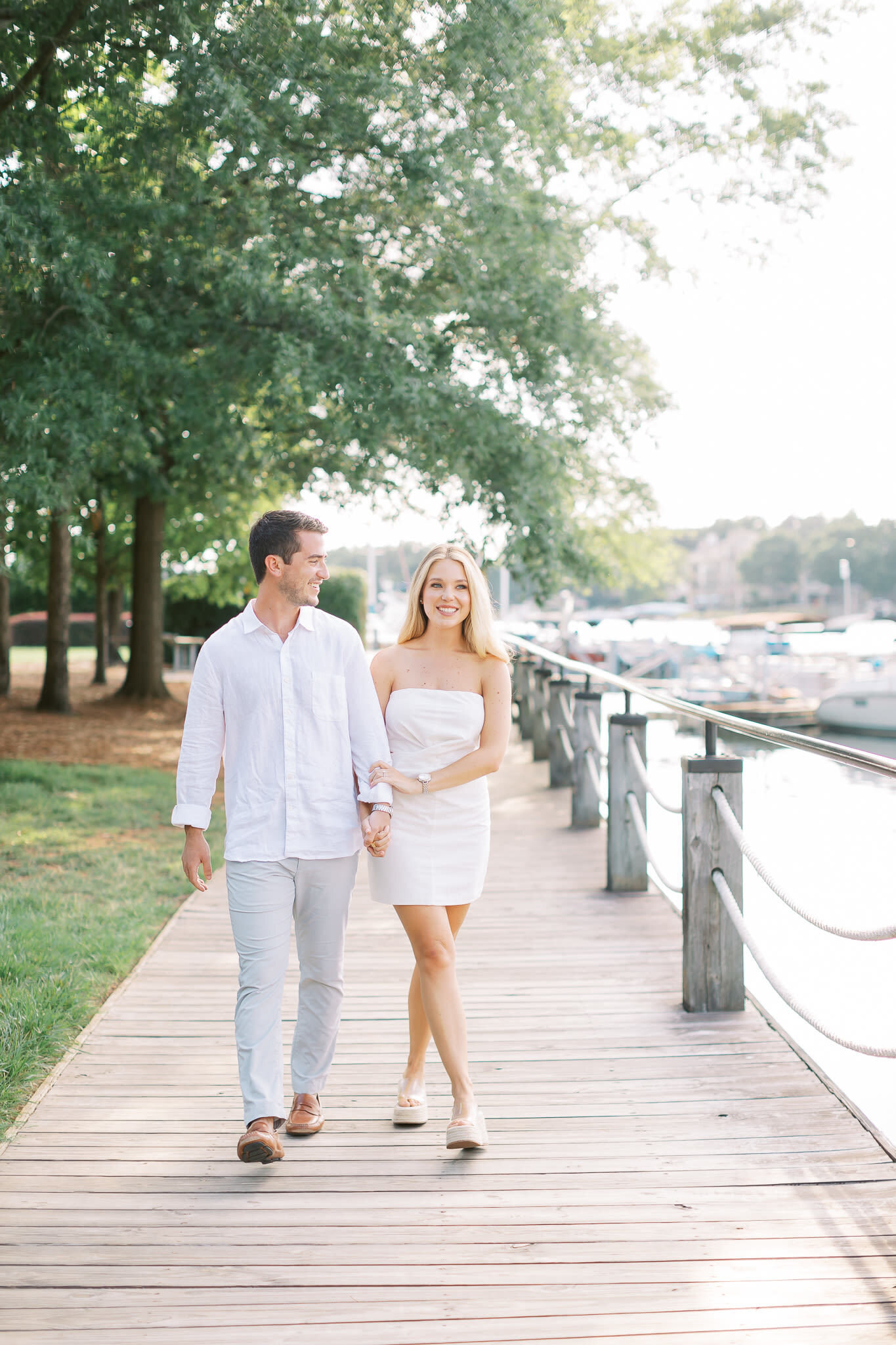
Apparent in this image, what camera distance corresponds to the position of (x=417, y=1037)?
3596 mm

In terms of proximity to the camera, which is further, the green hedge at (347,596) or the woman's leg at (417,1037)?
the green hedge at (347,596)

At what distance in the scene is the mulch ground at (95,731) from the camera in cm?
1294

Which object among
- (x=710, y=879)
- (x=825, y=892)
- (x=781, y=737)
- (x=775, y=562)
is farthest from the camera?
(x=775, y=562)

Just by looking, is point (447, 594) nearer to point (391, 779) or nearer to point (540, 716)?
point (391, 779)

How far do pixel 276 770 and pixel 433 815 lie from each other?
48cm

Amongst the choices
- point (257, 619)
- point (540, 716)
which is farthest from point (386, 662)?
point (540, 716)

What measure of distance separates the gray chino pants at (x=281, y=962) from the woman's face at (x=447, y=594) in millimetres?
756

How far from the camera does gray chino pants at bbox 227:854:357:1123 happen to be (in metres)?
3.24

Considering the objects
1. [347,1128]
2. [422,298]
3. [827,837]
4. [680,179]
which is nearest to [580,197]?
[680,179]

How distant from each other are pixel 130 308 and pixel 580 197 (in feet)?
26.1

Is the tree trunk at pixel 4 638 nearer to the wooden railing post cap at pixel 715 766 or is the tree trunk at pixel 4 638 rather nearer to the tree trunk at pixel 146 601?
the tree trunk at pixel 146 601

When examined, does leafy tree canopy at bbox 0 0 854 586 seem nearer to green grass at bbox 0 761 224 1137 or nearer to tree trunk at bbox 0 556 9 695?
green grass at bbox 0 761 224 1137

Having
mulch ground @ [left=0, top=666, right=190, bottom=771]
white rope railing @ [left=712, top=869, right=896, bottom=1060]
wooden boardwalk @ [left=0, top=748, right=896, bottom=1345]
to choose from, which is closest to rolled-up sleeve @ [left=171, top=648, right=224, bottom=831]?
wooden boardwalk @ [left=0, top=748, right=896, bottom=1345]

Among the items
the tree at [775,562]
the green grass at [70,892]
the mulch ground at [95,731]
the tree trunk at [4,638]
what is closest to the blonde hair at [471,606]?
the green grass at [70,892]
